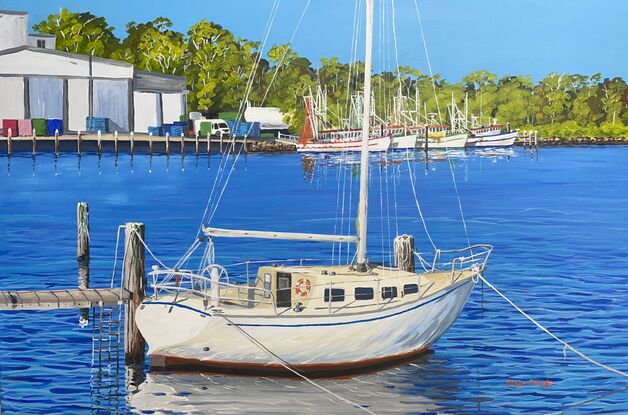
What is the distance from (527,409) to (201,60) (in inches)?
4935

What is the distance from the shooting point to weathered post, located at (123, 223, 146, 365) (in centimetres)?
3111

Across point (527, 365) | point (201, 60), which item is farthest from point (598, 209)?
point (201, 60)

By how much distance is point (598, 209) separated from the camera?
289ft

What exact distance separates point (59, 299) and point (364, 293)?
23.4 ft

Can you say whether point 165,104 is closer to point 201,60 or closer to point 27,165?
point 27,165

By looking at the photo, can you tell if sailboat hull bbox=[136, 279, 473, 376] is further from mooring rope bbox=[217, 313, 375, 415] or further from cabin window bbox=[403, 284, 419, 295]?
cabin window bbox=[403, 284, 419, 295]

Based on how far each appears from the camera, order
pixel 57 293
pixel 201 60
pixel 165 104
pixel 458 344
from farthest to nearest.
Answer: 1. pixel 201 60
2. pixel 165 104
3. pixel 458 344
4. pixel 57 293

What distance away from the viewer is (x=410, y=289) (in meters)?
31.2

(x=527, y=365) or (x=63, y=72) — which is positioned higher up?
(x=63, y=72)

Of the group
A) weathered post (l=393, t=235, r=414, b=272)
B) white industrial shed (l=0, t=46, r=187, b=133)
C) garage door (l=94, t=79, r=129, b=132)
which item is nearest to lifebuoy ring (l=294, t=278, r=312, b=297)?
weathered post (l=393, t=235, r=414, b=272)

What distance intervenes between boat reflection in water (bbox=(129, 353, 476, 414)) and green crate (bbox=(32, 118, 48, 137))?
277 feet

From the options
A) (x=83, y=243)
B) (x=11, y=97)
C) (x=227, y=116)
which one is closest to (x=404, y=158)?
(x=227, y=116)

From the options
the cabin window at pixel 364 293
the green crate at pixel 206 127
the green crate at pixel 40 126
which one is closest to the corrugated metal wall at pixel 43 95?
the green crate at pixel 40 126
